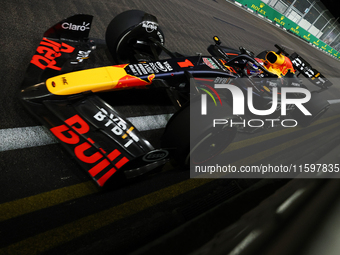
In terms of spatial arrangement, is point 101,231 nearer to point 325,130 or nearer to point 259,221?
point 259,221

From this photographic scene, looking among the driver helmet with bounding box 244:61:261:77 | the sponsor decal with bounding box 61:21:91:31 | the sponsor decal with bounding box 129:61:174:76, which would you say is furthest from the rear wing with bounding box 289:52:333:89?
the sponsor decal with bounding box 61:21:91:31

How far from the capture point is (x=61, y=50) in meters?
2.29

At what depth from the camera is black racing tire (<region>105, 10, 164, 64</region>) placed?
286 centimetres

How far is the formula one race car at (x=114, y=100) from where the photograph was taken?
5.63 ft

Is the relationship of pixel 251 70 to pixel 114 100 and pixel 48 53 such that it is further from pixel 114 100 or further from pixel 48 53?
pixel 48 53

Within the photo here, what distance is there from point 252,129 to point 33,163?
9.75 feet

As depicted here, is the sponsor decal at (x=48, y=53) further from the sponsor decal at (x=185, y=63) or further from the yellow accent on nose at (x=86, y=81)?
the sponsor decal at (x=185, y=63)

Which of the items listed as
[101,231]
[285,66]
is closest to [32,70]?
[101,231]

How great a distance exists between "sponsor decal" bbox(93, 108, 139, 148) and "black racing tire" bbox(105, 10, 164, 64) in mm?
1459

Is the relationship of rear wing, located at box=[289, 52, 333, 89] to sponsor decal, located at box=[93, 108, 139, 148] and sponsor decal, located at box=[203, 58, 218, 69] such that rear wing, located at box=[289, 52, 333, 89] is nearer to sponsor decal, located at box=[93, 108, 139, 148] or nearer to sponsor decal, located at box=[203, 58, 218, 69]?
sponsor decal, located at box=[203, 58, 218, 69]

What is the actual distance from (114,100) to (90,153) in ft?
3.81

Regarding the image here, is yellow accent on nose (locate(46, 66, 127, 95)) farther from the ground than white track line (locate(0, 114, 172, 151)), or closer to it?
farther from the ground

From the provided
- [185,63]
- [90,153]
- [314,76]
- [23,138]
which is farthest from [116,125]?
[314,76]

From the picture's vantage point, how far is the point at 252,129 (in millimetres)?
3350
